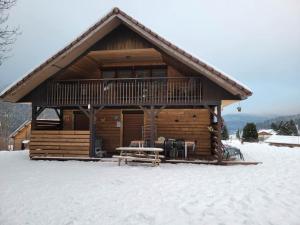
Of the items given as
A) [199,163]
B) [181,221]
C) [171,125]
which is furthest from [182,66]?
[181,221]

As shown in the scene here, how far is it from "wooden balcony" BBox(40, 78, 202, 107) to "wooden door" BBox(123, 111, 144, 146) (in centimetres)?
202

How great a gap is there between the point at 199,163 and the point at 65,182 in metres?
5.88

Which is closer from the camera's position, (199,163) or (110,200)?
(110,200)

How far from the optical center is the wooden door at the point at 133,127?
1628 cm

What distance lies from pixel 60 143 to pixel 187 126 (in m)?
6.24

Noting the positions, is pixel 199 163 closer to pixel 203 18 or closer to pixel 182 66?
pixel 182 66

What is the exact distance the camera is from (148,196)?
267 inches

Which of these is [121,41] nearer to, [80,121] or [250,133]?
[80,121]

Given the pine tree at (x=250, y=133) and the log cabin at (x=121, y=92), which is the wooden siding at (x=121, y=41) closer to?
the log cabin at (x=121, y=92)

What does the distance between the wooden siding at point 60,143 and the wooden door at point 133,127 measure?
10.6ft

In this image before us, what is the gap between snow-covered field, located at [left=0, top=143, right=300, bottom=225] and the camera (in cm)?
534

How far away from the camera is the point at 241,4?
50.8 metres

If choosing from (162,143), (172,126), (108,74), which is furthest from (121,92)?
(172,126)

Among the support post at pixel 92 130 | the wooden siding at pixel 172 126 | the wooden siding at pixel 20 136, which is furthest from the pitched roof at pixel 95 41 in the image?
the wooden siding at pixel 20 136
